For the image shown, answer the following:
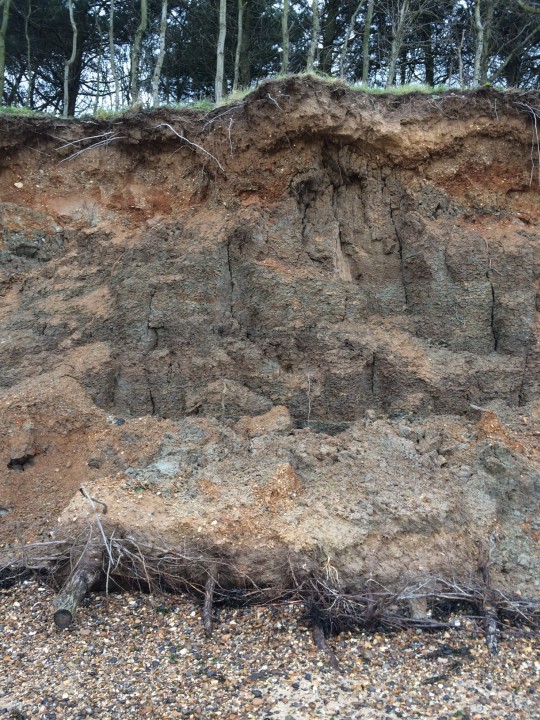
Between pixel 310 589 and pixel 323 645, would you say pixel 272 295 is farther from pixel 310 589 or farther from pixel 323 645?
pixel 323 645

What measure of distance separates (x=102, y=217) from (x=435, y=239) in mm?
3852

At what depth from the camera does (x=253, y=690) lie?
3.85 metres

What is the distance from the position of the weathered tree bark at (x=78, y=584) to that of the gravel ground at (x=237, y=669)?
13 cm

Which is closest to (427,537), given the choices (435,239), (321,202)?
(435,239)

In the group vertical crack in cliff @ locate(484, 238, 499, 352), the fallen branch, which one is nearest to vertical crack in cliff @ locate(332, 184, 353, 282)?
the fallen branch

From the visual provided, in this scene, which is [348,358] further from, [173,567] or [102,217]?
[102,217]

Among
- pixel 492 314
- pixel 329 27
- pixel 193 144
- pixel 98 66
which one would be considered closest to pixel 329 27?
pixel 329 27

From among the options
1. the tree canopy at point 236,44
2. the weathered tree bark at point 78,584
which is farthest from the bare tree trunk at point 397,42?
the weathered tree bark at point 78,584

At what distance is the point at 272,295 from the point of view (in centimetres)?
629

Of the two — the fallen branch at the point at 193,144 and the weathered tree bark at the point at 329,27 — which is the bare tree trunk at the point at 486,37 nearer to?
the weathered tree bark at the point at 329,27

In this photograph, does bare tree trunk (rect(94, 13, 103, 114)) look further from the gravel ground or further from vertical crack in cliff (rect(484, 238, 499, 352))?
the gravel ground

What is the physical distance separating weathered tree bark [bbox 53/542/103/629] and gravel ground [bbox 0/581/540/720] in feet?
0.41

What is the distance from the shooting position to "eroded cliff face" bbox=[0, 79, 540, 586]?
224 inches

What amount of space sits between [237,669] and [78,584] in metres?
1.45
